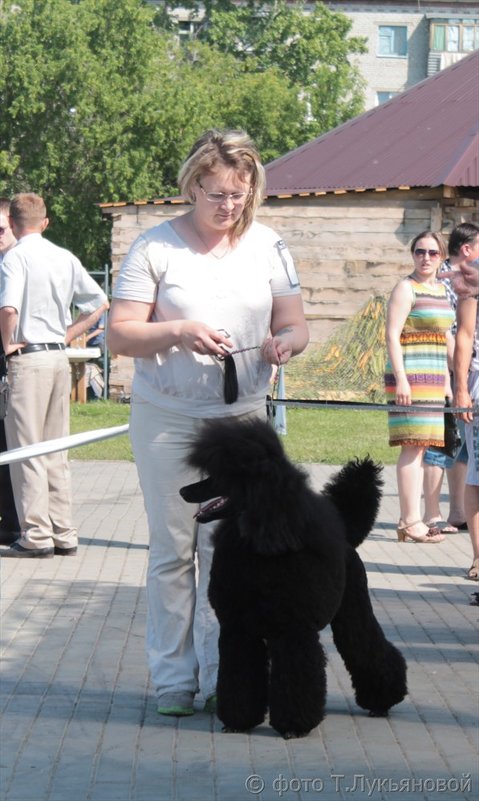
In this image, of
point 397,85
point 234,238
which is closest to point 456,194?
point 234,238

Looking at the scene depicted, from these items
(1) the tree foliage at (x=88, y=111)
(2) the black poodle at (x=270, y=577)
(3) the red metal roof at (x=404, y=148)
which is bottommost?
(2) the black poodle at (x=270, y=577)

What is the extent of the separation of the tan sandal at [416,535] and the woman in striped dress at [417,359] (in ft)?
0.53

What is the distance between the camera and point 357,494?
5.04 meters

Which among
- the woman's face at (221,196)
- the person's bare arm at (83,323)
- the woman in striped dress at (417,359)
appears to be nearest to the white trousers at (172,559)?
the woman's face at (221,196)

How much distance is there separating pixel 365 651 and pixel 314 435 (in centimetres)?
1198

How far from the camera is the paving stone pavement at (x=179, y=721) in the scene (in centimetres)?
438

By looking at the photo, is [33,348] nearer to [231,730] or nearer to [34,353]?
[34,353]

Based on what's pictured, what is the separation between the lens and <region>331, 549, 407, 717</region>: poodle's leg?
4965 mm

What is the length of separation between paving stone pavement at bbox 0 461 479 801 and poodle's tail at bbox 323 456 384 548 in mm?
747

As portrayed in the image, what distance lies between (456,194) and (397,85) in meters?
60.4

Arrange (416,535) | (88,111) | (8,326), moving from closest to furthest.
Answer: (8,326), (416,535), (88,111)

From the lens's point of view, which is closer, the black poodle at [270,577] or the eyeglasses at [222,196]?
the black poodle at [270,577]

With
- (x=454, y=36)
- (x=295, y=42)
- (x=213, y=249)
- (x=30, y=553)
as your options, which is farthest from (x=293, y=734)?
(x=454, y=36)

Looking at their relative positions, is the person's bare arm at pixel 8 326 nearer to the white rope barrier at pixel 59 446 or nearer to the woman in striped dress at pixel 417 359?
the white rope barrier at pixel 59 446
